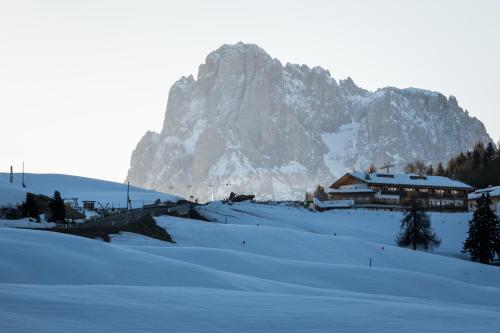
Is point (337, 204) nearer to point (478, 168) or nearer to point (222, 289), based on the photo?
point (478, 168)

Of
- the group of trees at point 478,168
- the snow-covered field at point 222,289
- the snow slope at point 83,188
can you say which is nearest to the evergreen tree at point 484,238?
the snow-covered field at point 222,289

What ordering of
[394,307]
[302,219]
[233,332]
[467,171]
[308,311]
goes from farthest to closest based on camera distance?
[467,171] < [302,219] < [394,307] < [308,311] < [233,332]

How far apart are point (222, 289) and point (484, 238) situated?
4724 centimetres

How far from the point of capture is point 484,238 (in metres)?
58.2

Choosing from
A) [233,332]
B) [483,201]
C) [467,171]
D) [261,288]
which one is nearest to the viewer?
[233,332]

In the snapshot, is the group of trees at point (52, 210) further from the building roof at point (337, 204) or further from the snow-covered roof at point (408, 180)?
the snow-covered roof at point (408, 180)

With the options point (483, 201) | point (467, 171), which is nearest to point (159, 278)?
point (483, 201)

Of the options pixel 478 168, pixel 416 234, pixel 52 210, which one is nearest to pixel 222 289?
pixel 52 210

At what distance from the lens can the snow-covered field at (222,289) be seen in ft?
34.7

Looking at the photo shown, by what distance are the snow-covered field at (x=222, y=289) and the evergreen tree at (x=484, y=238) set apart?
1045 cm

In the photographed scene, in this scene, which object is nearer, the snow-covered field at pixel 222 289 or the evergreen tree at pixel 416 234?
the snow-covered field at pixel 222 289

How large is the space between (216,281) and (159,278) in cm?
202

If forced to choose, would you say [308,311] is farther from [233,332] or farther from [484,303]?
[484,303]

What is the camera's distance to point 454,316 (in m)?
13.2
